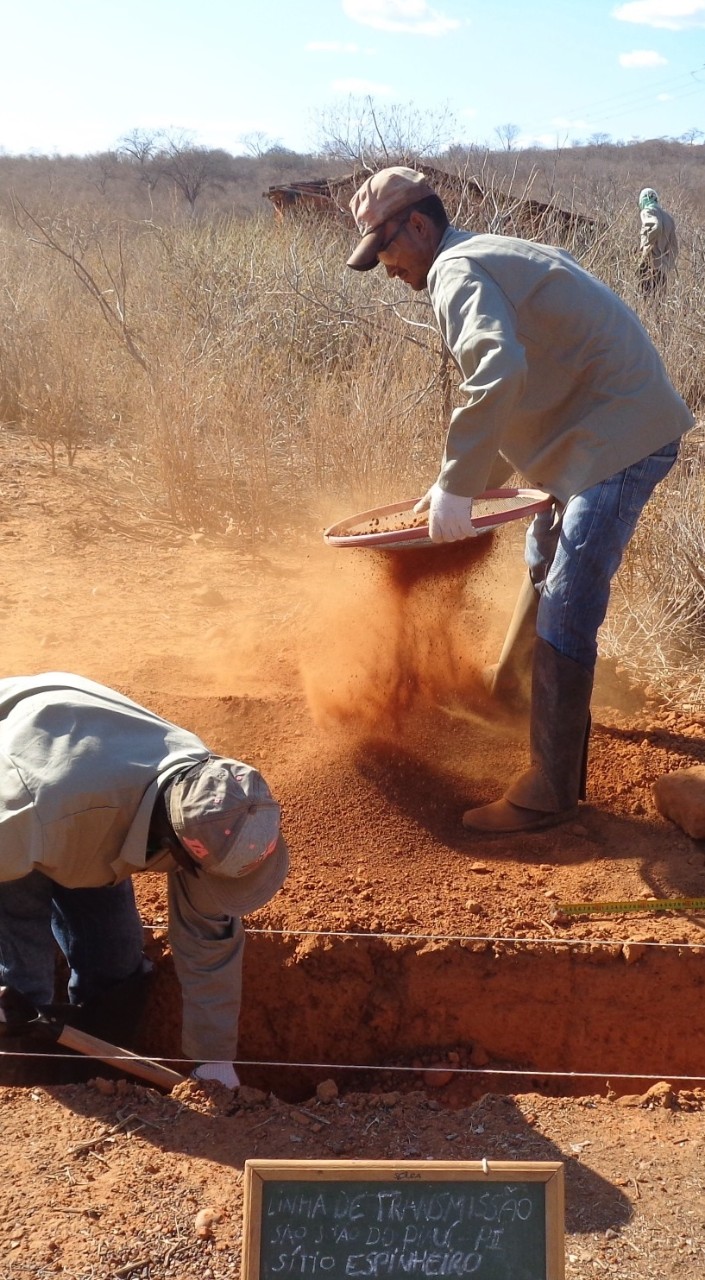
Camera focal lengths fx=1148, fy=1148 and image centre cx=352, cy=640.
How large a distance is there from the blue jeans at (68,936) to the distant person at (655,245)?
293 inches

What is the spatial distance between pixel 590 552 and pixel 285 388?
5.96 meters

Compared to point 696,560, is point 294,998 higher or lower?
lower

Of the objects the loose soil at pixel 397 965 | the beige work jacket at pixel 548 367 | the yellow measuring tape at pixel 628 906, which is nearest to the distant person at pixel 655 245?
the loose soil at pixel 397 965

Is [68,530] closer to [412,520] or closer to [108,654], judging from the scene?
→ [108,654]

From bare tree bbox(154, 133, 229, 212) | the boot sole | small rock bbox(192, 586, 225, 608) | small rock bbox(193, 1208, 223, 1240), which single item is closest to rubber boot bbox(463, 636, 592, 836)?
the boot sole

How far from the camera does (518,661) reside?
15.1ft

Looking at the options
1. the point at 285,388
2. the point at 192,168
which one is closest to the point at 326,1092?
the point at 285,388

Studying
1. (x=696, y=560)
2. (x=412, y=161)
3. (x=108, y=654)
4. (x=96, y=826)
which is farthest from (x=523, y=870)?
(x=412, y=161)

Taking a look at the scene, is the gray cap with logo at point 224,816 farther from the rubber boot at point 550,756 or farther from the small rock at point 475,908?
the rubber boot at point 550,756

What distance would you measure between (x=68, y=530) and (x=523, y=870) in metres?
4.54

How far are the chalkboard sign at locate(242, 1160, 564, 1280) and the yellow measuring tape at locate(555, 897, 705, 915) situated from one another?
1.78 metres

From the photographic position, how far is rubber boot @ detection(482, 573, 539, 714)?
4.42 m

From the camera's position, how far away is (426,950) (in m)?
3.50

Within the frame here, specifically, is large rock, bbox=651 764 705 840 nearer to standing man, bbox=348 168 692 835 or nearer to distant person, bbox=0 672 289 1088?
standing man, bbox=348 168 692 835
